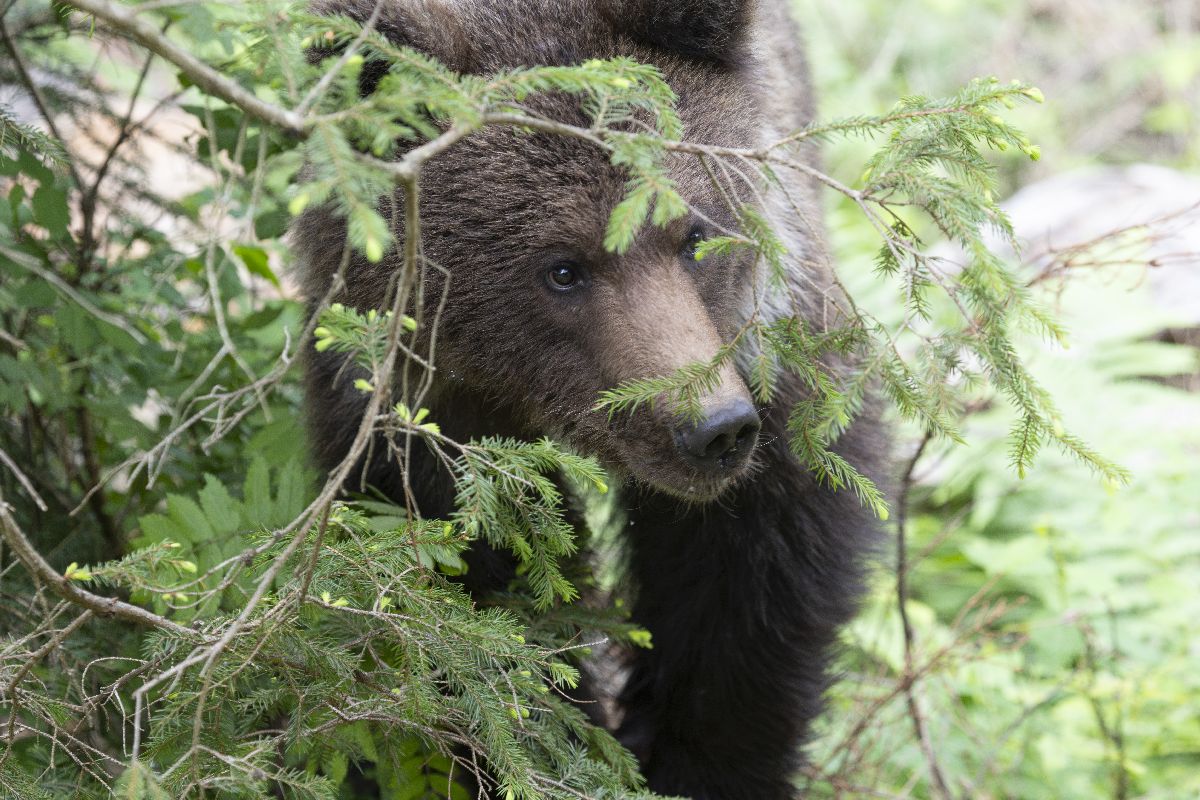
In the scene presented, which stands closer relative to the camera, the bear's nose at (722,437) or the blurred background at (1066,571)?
the bear's nose at (722,437)

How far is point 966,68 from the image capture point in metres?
12.5

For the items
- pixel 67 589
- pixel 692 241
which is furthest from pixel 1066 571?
pixel 67 589

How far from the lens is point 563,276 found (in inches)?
135

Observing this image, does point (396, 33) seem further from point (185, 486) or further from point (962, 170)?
point (185, 486)

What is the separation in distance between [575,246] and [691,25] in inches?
30.7

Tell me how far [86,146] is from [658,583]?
7.05 metres

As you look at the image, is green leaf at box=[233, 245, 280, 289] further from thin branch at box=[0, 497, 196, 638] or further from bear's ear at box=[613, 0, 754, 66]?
thin branch at box=[0, 497, 196, 638]

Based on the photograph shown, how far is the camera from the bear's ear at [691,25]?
137 inches

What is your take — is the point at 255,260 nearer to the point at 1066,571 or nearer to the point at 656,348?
the point at 656,348

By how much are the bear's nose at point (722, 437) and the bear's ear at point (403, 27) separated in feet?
4.01

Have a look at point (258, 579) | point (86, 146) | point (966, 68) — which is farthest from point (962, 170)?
point (966, 68)

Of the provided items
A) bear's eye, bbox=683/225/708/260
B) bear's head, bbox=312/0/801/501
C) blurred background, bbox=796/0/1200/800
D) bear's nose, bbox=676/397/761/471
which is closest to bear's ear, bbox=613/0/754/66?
bear's head, bbox=312/0/801/501

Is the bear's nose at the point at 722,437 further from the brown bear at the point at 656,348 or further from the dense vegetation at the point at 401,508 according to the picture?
the dense vegetation at the point at 401,508

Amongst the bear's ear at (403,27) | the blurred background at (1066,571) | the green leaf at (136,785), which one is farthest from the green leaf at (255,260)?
the green leaf at (136,785)
